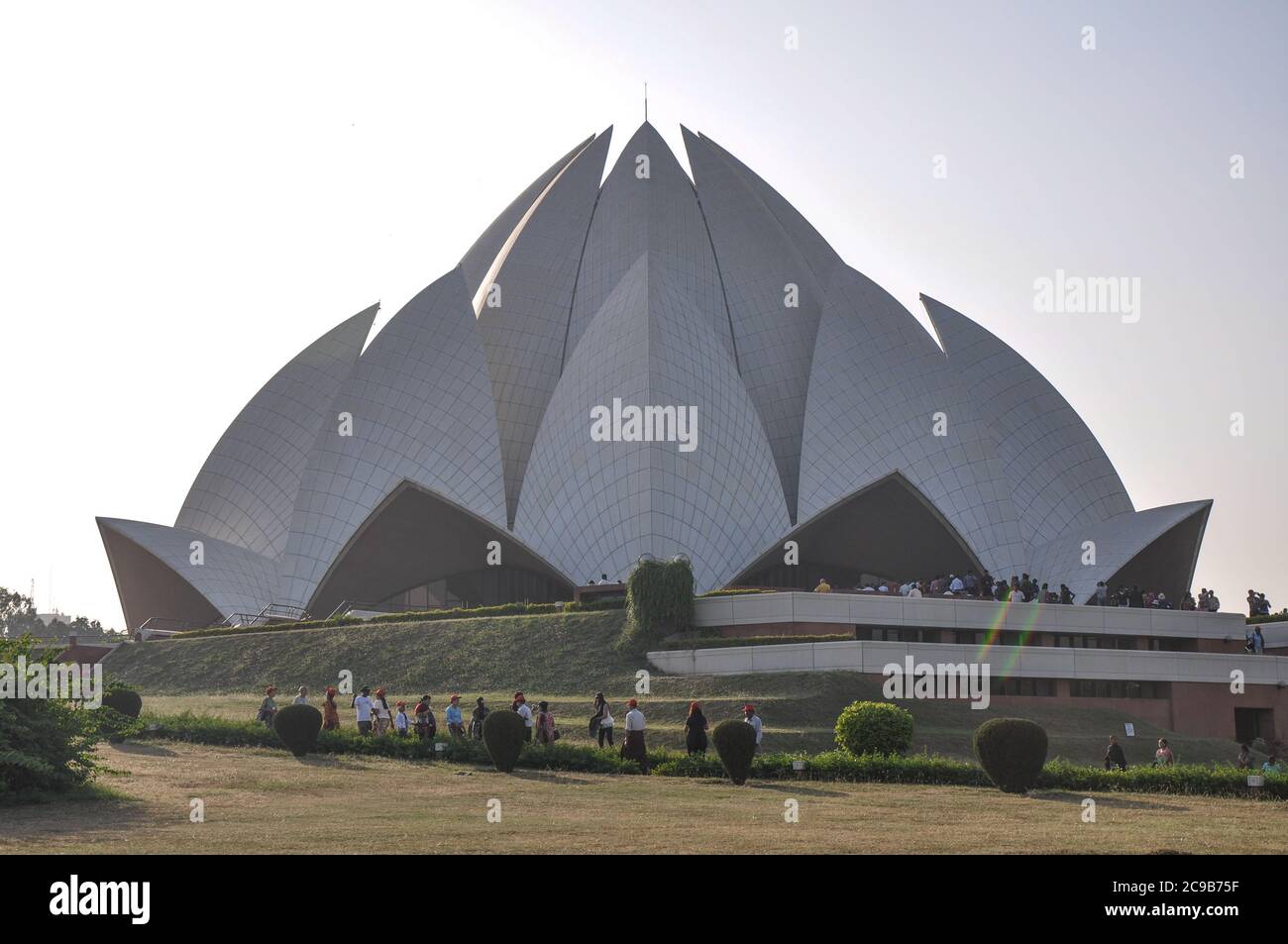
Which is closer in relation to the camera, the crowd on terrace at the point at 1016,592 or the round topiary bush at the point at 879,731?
the round topiary bush at the point at 879,731

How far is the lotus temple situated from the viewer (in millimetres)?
39188

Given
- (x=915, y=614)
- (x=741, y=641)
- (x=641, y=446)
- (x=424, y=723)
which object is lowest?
(x=424, y=723)

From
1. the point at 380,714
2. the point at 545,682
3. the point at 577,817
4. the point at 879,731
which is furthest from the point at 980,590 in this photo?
the point at 577,817

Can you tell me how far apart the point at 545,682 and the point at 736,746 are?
981cm

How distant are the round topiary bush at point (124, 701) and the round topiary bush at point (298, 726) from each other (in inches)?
198

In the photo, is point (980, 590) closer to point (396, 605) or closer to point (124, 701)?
point (124, 701)

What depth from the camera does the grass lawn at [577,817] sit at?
10.8 meters

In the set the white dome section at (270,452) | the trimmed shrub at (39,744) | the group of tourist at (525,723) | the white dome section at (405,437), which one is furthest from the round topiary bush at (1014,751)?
the white dome section at (270,452)

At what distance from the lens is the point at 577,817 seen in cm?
1295

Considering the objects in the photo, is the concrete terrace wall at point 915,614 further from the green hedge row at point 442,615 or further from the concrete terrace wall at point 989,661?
the green hedge row at point 442,615

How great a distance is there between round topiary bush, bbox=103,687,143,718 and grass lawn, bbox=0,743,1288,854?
5.48 meters

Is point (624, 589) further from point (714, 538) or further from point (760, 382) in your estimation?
point (760, 382)
